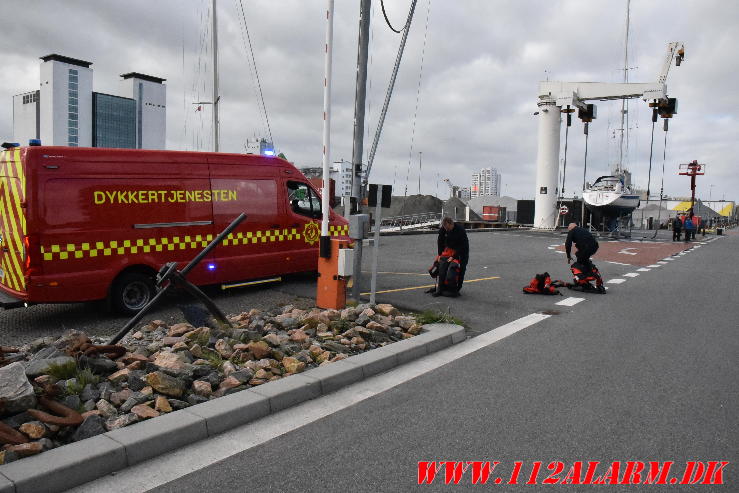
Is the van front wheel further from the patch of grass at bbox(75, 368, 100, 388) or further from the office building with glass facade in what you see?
the office building with glass facade

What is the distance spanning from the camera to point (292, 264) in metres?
10.1

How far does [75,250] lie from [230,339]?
10.1 ft

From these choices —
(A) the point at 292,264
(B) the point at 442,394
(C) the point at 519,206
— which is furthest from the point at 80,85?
(B) the point at 442,394

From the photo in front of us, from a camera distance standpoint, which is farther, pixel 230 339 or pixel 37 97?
pixel 37 97

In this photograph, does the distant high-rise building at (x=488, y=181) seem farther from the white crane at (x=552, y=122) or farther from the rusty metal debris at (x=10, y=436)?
the rusty metal debris at (x=10, y=436)

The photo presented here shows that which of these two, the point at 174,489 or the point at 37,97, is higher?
the point at 37,97

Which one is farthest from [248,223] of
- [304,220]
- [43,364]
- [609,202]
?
[609,202]

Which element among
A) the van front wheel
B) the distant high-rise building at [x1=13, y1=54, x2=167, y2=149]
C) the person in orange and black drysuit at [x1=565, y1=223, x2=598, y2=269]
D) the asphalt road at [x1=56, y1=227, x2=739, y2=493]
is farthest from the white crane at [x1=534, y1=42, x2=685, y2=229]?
the distant high-rise building at [x1=13, y1=54, x2=167, y2=149]

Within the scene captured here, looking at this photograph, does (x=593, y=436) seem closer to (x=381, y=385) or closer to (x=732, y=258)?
(x=381, y=385)

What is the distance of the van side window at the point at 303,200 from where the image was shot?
32.9 ft

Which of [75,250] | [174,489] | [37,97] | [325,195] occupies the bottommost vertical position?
[174,489]

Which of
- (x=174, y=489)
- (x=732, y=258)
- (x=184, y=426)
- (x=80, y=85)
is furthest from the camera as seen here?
(x=80, y=85)

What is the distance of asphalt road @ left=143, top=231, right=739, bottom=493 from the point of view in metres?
3.28

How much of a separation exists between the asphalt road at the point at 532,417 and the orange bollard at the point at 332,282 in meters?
2.25
